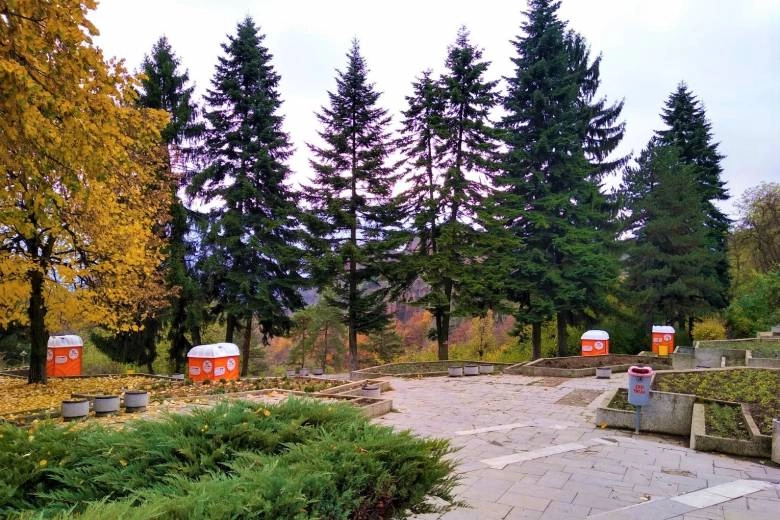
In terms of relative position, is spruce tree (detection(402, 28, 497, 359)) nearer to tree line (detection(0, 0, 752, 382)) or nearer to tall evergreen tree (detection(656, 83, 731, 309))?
tree line (detection(0, 0, 752, 382))

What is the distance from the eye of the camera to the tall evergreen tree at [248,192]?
19.9m

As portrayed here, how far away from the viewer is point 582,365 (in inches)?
638

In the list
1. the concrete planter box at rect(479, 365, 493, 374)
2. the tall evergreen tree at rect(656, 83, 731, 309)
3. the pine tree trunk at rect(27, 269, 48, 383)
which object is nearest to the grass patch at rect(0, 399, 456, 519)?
the pine tree trunk at rect(27, 269, 48, 383)

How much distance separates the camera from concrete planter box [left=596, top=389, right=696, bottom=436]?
300 inches

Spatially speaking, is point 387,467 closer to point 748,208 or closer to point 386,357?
point 386,357

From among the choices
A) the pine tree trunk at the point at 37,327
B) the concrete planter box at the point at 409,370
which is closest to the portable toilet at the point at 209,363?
the pine tree trunk at the point at 37,327

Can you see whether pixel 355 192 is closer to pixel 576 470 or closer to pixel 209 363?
pixel 209 363

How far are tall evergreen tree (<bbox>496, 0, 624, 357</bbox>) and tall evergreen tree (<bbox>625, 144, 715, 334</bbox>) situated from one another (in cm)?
222

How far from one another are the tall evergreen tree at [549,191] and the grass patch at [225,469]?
58.1 ft

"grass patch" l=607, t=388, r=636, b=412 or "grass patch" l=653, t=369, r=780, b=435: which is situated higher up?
"grass patch" l=653, t=369, r=780, b=435

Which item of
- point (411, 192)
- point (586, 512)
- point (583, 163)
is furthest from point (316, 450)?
point (583, 163)

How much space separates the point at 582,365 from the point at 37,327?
15340 millimetres

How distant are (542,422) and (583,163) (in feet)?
52.8

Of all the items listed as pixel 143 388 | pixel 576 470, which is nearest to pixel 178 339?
pixel 143 388
